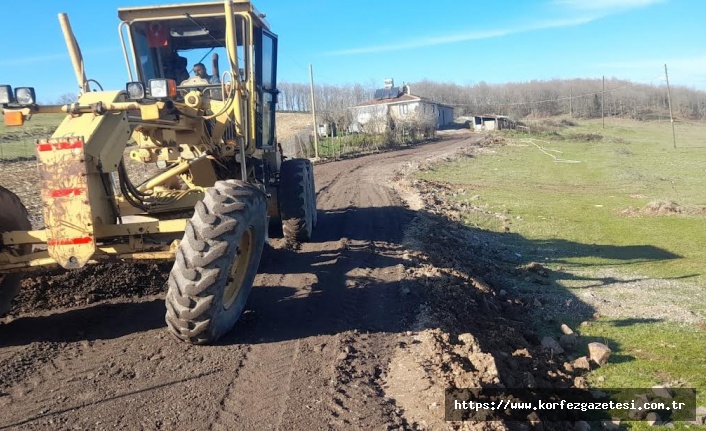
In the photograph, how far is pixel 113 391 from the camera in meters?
4.48

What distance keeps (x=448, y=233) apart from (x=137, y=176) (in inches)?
457

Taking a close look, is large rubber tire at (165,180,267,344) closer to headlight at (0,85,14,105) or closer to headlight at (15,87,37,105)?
headlight at (15,87,37,105)

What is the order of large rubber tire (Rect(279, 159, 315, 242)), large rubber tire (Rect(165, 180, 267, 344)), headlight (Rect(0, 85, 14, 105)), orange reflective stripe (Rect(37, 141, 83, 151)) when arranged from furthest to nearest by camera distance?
large rubber tire (Rect(279, 159, 315, 242))
headlight (Rect(0, 85, 14, 105))
orange reflective stripe (Rect(37, 141, 83, 151))
large rubber tire (Rect(165, 180, 267, 344))

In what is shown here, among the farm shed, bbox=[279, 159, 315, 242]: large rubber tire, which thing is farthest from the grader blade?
the farm shed

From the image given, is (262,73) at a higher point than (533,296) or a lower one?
higher

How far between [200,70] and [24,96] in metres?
3.12

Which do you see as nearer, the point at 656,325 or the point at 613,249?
the point at 656,325

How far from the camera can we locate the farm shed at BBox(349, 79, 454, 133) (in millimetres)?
46531

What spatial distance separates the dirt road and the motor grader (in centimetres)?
44

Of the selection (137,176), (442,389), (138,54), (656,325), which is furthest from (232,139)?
(137,176)

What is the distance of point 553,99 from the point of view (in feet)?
355

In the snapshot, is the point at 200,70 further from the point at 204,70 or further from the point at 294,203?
the point at 294,203

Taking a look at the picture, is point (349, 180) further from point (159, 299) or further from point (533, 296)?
point (159, 299)

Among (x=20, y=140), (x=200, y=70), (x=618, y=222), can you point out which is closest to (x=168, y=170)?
(x=200, y=70)
